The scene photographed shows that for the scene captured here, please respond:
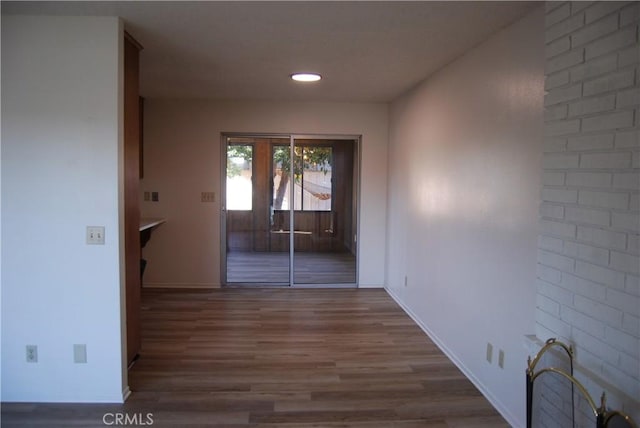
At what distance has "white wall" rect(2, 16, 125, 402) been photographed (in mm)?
2695

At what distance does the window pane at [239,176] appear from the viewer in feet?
19.5

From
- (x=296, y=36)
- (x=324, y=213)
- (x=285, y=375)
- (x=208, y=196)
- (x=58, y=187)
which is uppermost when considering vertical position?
(x=296, y=36)

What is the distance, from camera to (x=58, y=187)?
2729 mm

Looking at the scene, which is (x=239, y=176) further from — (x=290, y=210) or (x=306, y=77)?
(x=306, y=77)

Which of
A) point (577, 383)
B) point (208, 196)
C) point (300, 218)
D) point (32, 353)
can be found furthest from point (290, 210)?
point (577, 383)

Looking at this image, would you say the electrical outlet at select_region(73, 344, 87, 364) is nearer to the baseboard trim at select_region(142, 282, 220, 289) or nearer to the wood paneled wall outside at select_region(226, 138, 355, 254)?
the baseboard trim at select_region(142, 282, 220, 289)

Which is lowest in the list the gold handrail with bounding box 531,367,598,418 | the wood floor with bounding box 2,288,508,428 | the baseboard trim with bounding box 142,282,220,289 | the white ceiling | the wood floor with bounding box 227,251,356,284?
the wood floor with bounding box 2,288,508,428

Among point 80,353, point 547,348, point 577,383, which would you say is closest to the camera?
point 577,383

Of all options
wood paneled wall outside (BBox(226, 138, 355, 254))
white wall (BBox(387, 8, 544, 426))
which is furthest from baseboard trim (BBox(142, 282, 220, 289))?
white wall (BBox(387, 8, 544, 426))

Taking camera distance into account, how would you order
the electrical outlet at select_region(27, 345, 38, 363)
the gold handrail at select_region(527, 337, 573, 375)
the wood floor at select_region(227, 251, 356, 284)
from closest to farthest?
the gold handrail at select_region(527, 337, 573, 375), the electrical outlet at select_region(27, 345, 38, 363), the wood floor at select_region(227, 251, 356, 284)

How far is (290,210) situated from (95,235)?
11.3 ft

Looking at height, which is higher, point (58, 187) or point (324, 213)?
point (58, 187)

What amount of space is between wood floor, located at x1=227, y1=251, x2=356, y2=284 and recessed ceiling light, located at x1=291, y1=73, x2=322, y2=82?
242 cm

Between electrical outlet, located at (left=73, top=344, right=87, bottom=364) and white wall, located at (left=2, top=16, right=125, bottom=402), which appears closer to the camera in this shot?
white wall, located at (left=2, top=16, right=125, bottom=402)
